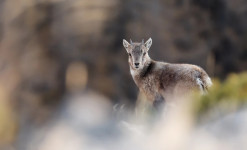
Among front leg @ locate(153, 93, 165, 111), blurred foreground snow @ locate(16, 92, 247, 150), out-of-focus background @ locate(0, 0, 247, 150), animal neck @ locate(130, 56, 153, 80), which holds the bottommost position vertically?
blurred foreground snow @ locate(16, 92, 247, 150)

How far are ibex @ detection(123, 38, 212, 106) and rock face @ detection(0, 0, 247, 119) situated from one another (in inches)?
331

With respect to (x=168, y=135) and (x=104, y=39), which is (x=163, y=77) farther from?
(x=104, y=39)

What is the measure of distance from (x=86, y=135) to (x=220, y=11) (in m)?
12.5

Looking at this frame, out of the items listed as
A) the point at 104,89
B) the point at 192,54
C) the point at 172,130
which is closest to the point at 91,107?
the point at 104,89

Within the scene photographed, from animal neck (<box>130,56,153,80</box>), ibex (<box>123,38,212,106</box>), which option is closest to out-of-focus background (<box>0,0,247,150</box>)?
animal neck (<box>130,56,153,80</box>)

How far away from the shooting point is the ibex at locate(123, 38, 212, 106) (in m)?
12.8

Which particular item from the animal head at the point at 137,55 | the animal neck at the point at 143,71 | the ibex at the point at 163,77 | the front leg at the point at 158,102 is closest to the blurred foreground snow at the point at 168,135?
the front leg at the point at 158,102

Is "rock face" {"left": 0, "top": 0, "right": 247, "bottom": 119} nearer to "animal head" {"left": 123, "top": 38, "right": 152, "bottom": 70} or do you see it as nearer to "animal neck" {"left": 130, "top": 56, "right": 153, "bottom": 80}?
"animal neck" {"left": 130, "top": 56, "right": 153, "bottom": 80}

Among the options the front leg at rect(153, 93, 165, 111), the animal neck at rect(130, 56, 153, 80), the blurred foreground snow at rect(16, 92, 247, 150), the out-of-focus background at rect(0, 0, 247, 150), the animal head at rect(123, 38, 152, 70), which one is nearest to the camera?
the blurred foreground snow at rect(16, 92, 247, 150)

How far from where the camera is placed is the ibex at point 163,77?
12781 mm

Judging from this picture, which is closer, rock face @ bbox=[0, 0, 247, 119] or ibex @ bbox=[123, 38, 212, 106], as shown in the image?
ibex @ bbox=[123, 38, 212, 106]

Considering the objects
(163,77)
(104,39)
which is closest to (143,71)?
(163,77)

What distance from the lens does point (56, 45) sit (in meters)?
22.5

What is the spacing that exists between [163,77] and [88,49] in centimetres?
931
